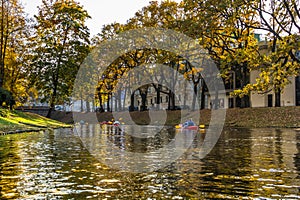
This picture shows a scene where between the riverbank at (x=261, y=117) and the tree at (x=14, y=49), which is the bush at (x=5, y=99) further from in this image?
the riverbank at (x=261, y=117)

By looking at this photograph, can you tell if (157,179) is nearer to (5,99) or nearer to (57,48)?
(5,99)

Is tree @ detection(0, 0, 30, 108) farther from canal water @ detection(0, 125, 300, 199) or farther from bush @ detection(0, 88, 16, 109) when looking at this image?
canal water @ detection(0, 125, 300, 199)

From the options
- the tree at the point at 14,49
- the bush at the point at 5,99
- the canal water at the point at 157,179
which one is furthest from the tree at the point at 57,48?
the canal water at the point at 157,179

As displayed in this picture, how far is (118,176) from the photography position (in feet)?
33.1

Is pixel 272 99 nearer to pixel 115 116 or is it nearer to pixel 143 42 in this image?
pixel 143 42

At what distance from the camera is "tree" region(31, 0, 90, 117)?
5806cm

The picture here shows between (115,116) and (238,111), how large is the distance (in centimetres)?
3499

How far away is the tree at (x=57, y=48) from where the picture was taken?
58.1 m

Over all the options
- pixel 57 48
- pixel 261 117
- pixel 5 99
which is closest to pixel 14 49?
pixel 57 48

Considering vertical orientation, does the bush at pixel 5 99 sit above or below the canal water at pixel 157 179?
above

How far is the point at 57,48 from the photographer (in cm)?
5838

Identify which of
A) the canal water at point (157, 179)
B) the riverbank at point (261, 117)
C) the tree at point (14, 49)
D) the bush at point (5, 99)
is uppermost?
the tree at point (14, 49)

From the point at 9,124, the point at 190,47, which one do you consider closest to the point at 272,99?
the point at 190,47

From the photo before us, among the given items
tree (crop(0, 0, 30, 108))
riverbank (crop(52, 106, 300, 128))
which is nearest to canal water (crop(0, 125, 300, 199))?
riverbank (crop(52, 106, 300, 128))
